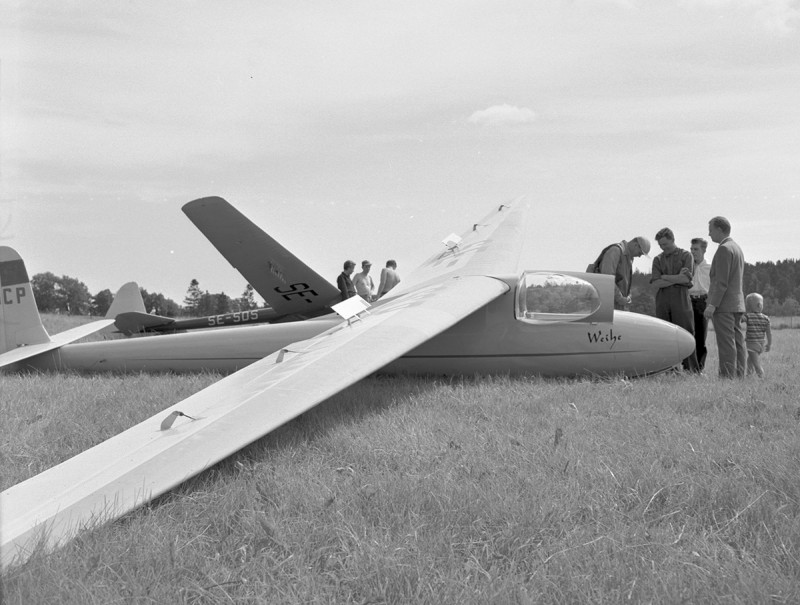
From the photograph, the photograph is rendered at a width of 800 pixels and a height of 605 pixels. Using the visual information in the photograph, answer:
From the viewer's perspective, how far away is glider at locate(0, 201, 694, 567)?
3428 mm

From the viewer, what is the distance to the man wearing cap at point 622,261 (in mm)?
9289

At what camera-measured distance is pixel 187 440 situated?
3814mm

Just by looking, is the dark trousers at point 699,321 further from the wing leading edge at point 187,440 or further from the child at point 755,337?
the wing leading edge at point 187,440

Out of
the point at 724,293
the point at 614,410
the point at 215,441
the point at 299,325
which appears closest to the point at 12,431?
the point at 215,441

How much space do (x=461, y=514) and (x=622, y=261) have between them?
7.06 m

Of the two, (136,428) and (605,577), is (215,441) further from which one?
(605,577)

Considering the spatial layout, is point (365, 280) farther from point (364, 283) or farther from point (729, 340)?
point (729, 340)

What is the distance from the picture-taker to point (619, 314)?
27.7 ft

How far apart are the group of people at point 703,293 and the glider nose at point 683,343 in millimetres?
357

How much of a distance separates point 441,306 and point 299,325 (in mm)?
2962

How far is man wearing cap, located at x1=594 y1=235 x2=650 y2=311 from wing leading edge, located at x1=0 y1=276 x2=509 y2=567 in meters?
4.38

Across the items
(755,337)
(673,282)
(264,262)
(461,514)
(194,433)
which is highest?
(264,262)

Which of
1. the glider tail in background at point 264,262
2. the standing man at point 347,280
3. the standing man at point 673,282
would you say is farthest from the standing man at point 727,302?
the standing man at point 347,280

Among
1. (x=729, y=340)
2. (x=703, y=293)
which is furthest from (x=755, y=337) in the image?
(x=703, y=293)
